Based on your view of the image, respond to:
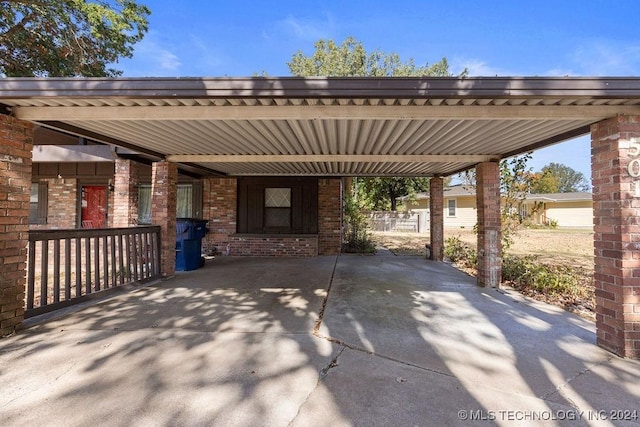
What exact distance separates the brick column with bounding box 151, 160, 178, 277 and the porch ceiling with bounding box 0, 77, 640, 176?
134 centimetres

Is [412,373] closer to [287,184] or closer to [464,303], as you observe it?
[464,303]

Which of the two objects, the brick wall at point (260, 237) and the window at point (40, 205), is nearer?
the window at point (40, 205)

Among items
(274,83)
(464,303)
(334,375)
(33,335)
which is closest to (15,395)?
(33,335)

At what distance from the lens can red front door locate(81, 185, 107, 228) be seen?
882 cm

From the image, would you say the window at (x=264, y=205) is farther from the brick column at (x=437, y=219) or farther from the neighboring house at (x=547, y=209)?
the neighboring house at (x=547, y=209)

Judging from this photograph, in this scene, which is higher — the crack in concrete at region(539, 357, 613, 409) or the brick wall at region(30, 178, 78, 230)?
the brick wall at region(30, 178, 78, 230)

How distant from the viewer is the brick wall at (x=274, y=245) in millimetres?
9172

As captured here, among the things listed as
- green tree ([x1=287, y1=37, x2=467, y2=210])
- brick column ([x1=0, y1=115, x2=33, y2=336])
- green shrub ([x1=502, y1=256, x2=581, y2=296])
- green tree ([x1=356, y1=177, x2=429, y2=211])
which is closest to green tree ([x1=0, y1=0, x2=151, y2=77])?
brick column ([x1=0, y1=115, x2=33, y2=336])

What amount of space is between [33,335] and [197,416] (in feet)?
8.77

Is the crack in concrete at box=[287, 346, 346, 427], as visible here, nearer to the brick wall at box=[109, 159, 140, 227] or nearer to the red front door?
the brick wall at box=[109, 159, 140, 227]

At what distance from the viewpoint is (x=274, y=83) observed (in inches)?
117

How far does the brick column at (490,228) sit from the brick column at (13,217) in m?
6.96

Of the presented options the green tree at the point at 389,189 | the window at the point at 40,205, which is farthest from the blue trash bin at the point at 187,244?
the green tree at the point at 389,189

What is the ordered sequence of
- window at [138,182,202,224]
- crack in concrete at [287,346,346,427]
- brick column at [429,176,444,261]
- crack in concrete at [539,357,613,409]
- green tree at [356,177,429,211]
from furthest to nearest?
green tree at [356,177,429,211] < window at [138,182,202,224] < brick column at [429,176,444,261] < crack in concrete at [539,357,613,409] < crack in concrete at [287,346,346,427]
